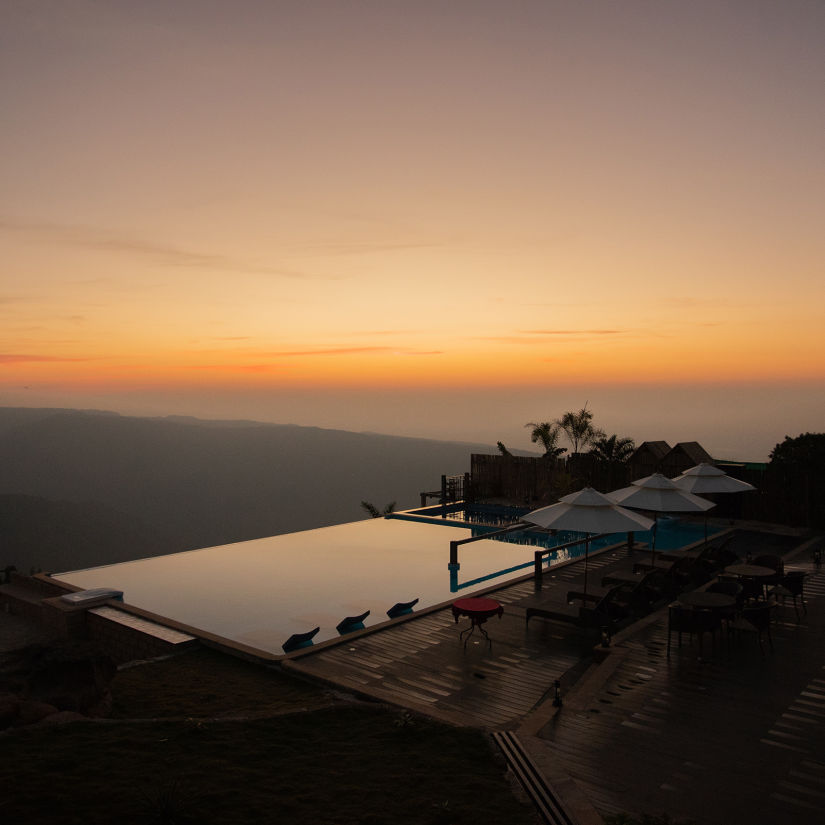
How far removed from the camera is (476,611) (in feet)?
29.9

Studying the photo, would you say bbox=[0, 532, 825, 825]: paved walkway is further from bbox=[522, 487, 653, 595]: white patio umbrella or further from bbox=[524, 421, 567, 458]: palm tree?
Result: bbox=[524, 421, 567, 458]: palm tree

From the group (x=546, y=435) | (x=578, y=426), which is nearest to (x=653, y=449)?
(x=578, y=426)

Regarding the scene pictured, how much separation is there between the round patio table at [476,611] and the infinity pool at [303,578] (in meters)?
2.93

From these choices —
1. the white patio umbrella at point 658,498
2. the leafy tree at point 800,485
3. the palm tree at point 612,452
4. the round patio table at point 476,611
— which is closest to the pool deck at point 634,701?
the round patio table at point 476,611

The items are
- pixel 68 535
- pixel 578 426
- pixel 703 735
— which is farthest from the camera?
pixel 68 535

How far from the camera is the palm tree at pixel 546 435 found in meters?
24.9

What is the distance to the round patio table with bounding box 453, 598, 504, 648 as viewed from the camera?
9.11 metres

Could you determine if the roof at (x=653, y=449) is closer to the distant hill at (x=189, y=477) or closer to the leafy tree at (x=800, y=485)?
the leafy tree at (x=800, y=485)

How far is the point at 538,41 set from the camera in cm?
1462

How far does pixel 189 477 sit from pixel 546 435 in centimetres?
13717

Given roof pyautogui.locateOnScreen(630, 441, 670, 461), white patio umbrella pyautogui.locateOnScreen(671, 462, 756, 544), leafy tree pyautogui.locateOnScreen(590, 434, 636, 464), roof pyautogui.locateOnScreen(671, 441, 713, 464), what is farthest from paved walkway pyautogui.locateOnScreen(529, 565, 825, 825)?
leafy tree pyautogui.locateOnScreen(590, 434, 636, 464)

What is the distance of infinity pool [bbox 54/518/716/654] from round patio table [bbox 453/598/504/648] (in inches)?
116

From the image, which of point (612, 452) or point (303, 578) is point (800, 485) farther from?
point (303, 578)

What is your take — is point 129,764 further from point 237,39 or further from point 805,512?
point 805,512
